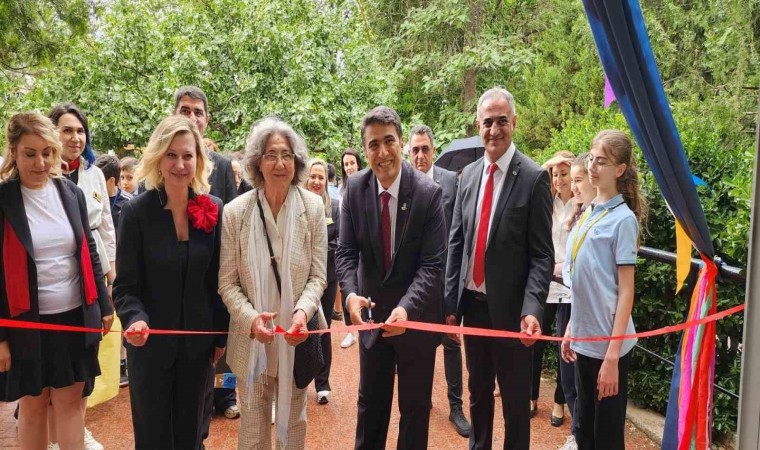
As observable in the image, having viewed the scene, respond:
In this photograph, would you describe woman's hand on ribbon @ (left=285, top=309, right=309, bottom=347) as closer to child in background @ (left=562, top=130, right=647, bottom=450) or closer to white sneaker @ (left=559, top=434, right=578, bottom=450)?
child in background @ (left=562, top=130, right=647, bottom=450)

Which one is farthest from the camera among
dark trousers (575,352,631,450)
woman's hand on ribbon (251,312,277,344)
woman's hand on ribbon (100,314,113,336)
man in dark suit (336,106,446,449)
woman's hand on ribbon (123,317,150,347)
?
woman's hand on ribbon (100,314,113,336)

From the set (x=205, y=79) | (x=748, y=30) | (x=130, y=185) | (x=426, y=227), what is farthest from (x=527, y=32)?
(x=426, y=227)

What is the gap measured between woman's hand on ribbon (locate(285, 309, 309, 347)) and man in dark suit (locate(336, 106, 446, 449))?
0.29 m

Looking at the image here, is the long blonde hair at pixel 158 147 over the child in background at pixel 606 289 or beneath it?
over

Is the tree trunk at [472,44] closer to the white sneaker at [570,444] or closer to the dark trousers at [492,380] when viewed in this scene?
the white sneaker at [570,444]

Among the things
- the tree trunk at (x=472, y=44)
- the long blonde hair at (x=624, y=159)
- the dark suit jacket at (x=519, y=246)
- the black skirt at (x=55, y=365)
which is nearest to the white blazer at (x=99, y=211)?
the black skirt at (x=55, y=365)

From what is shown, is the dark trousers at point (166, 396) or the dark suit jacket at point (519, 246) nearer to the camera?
the dark trousers at point (166, 396)

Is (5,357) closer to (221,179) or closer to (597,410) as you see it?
(221,179)

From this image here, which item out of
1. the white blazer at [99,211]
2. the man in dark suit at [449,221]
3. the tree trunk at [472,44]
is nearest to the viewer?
the white blazer at [99,211]

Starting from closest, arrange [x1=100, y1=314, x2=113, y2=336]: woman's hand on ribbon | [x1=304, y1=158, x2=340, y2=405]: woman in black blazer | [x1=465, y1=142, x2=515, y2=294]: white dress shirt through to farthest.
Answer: [x1=465, y1=142, x2=515, y2=294]: white dress shirt → [x1=100, y1=314, x2=113, y2=336]: woman's hand on ribbon → [x1=304, y1=158, x2=340, y2=405]: woman in black blazer

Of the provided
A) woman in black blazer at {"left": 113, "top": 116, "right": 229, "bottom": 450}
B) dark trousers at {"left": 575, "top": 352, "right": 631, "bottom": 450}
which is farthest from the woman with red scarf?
dark trousers at {"left": 575, "top": 352, "right": 631, "bottom": 450}

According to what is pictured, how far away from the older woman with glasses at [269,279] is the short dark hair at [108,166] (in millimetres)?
2982

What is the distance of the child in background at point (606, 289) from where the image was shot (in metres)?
3.05

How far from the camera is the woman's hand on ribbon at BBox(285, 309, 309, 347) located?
2.94 m
